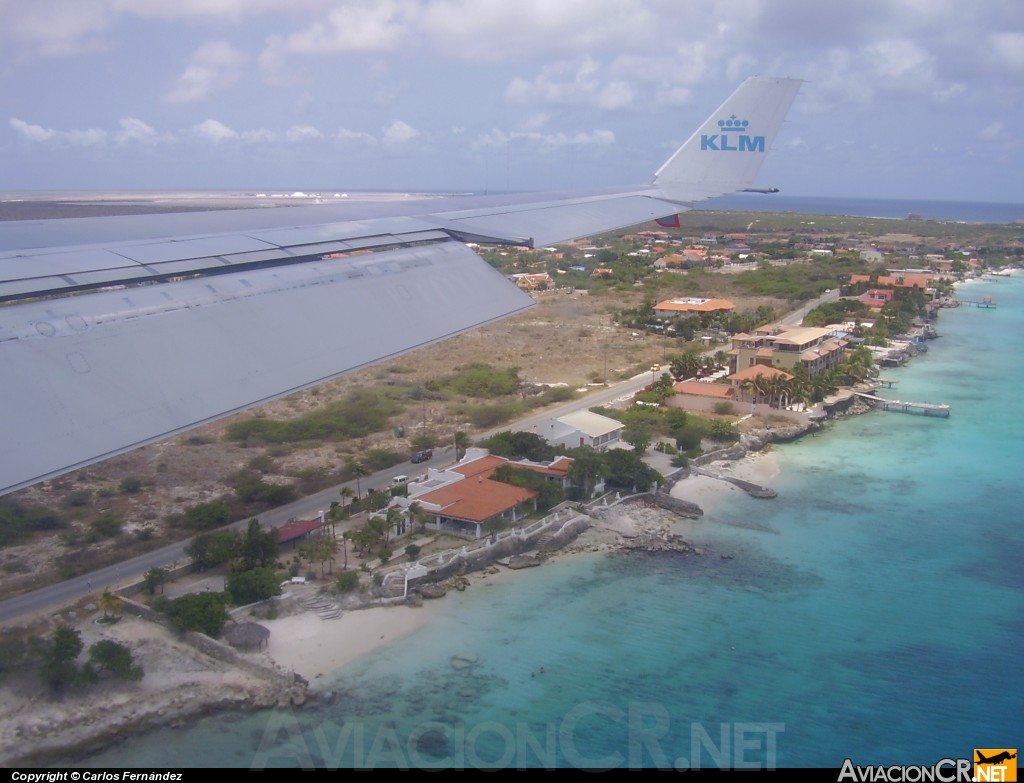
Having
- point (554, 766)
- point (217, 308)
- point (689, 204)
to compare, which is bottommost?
point (554, 766)

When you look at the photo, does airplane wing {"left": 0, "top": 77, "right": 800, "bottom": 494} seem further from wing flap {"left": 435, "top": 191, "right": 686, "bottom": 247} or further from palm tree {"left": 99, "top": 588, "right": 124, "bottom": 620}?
palm tree {"left": 99, "top": 588, "right": 124, "bottom": 620}

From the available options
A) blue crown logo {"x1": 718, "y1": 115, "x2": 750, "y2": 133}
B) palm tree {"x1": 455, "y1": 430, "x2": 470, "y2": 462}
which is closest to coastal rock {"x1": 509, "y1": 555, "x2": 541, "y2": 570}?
palm tree {"x1": 455, "y1": 430, "x2": 470, "y2": 462}

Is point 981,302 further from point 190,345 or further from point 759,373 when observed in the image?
point 190,345

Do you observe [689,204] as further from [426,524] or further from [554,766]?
[554,766]

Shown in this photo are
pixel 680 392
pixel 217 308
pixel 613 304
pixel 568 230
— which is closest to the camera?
pixel 217 308

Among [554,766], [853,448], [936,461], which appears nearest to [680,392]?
[853,448]

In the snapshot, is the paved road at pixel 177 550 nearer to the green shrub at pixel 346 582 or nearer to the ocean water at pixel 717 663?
the green shrub at pixel 346 582

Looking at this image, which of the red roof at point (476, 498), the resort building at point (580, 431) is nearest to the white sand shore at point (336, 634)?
the red roof at point (476, 498)
